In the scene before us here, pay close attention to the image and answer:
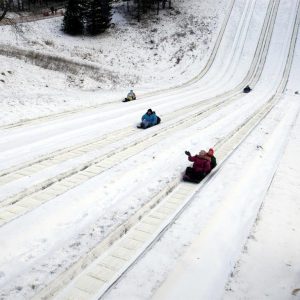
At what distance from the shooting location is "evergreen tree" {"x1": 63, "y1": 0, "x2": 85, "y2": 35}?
4238cm

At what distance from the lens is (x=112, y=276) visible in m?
Answer: 6.13

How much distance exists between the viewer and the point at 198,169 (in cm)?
1049

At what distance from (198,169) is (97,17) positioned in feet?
125

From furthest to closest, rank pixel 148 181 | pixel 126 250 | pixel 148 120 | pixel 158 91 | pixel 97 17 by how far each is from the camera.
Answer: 1. pixel 97 17
2. pixel 158 91
3. pixel 148 120
4. pixel 148 181
5. pixel 126 250

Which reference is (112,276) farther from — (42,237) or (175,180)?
(175,180)

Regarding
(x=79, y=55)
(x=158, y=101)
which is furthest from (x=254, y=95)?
(x=79, y=55)

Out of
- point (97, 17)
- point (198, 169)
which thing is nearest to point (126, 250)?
point (198, 169)

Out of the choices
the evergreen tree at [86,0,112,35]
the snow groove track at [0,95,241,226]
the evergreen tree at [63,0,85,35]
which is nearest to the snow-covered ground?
the snow groove track at [0,95,241,226]

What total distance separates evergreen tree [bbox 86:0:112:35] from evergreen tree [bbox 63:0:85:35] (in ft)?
3.77

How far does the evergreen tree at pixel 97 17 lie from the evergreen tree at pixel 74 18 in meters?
1.15

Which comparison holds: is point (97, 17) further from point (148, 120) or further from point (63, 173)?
point (63, 173)

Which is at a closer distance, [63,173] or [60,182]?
[60,182]

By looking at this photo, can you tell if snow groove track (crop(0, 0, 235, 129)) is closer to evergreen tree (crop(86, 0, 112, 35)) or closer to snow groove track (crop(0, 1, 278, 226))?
snow groove track (crop(0, 1, 278, 226))

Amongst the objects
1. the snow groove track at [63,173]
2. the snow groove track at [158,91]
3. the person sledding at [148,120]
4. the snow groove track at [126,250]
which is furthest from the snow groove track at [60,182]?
the snow groove track at [158,91]
